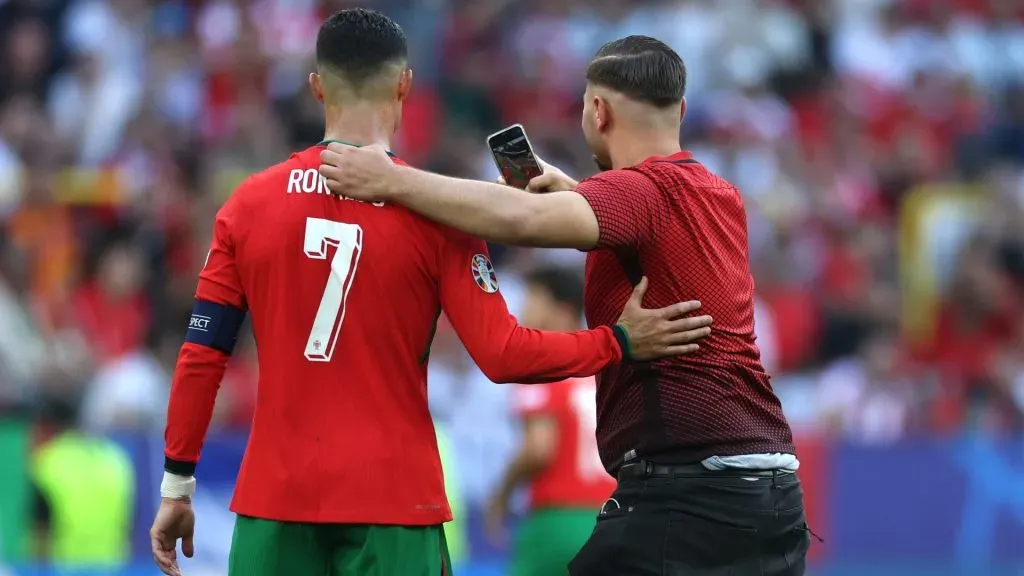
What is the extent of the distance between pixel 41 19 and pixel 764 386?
9408mm

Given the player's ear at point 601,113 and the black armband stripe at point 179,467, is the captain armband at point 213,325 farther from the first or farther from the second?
the player's ear at point 601,113

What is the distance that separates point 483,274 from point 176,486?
3.66 ft

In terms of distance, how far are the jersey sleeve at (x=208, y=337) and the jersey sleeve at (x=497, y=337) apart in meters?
0.62

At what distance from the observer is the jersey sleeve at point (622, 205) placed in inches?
167

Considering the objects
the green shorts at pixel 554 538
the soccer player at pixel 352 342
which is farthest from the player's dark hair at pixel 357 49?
the green shorts at pixel 554 538

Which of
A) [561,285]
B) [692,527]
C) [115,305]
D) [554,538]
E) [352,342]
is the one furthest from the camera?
[115,305]

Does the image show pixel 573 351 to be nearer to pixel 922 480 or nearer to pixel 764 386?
pixel 764 386

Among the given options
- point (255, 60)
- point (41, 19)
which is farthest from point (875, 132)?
point (41, 19)

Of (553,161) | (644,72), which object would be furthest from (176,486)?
(553,161)

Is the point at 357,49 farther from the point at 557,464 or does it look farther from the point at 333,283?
the point at 557,464

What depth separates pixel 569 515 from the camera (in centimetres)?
666

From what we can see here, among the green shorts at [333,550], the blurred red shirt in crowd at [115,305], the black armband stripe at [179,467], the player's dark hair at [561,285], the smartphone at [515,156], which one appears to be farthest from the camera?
the blurred red shirt in crowd at [115,305]

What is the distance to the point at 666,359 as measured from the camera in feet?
14.4

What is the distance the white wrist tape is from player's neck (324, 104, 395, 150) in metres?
1.10
